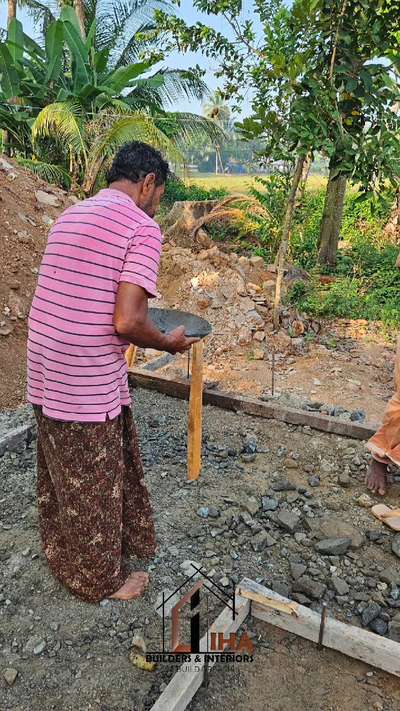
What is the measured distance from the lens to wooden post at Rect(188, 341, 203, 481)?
2754 millimetres

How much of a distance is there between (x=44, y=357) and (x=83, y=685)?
3.68ft

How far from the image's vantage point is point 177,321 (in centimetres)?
278

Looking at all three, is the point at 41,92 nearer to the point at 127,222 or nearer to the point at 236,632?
the point at 127,222

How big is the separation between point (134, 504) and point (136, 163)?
4.54 ft

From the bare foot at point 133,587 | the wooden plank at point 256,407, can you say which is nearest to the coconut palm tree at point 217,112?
the wooden plank at point 256,407

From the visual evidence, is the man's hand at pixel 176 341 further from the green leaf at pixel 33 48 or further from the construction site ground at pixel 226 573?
the green leaf at pixel 33 48

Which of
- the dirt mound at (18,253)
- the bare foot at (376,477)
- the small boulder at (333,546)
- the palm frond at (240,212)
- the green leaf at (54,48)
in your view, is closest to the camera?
the small boulder at (333,546)

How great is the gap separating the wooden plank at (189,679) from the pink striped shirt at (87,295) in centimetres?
85

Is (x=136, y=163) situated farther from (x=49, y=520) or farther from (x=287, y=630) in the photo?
(x=287, y=630)

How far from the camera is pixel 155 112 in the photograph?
11.7 meters

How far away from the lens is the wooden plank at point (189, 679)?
5.28ft

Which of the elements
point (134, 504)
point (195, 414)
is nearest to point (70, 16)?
point (195, 414)

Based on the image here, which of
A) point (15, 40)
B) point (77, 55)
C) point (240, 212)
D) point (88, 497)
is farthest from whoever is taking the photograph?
point (15, 40)

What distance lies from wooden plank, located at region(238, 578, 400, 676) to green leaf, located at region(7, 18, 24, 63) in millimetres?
10497
